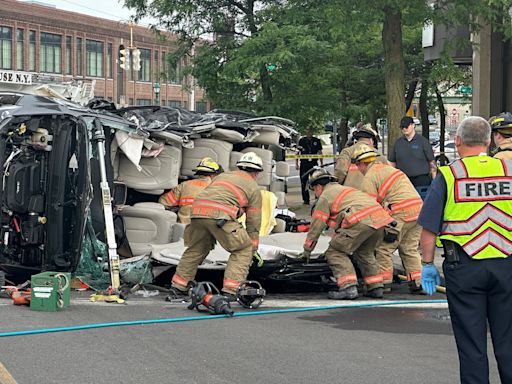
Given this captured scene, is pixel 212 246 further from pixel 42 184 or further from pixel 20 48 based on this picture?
pixel 20 48

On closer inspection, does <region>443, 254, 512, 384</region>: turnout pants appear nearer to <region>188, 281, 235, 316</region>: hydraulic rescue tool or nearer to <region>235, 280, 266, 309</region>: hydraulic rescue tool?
<region>188, 281, 235, 316</region>: hydraulic rescue tool

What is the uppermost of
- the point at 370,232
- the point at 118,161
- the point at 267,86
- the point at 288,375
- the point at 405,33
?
the point at 405,33

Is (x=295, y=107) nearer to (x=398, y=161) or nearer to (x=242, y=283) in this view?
(x=398, y=161)

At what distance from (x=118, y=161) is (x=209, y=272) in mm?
1876

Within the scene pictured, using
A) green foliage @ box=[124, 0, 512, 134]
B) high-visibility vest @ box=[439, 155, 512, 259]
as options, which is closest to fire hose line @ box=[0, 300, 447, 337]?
high-visibility vest @ box=[439, 155, 512, 259]

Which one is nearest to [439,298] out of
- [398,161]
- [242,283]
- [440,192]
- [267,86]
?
[242,283]

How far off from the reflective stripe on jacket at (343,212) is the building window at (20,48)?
53118mm

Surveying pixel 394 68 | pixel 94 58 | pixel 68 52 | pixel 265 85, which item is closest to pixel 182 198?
pixel 394 68

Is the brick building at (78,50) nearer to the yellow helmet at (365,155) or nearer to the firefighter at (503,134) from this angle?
the yellow helmet at (365,155)

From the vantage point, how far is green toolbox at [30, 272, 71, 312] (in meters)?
8.97

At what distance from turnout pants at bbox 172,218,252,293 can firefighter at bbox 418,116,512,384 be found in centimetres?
390

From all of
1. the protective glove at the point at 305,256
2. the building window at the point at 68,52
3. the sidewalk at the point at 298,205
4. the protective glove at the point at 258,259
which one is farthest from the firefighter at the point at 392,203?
the building window at the point at 68,52

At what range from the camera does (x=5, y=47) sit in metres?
59.7

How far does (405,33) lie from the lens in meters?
26.8
